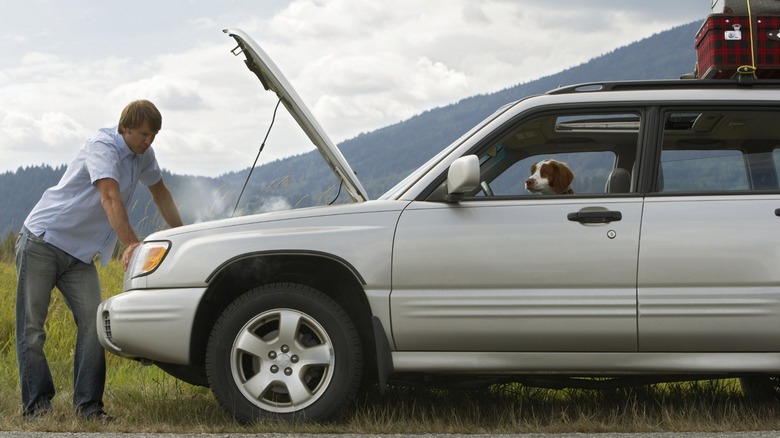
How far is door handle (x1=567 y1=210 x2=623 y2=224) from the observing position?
4852mm

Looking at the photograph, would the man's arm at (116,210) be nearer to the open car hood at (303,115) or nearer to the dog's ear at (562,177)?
Result: the open car hood at (303,115)

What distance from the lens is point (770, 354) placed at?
484 centimetres

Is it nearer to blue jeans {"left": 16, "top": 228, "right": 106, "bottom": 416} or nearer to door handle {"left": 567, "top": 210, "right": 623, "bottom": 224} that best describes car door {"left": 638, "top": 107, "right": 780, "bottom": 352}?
door handle {"left": 567, "top": 210, "right": 623, "bottom": 224}

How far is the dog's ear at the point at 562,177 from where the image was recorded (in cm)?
544

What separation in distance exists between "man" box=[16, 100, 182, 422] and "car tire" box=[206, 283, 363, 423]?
1.03m

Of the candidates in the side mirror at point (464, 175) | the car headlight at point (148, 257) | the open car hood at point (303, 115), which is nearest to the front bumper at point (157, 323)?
the car headlight at point (148, 257)

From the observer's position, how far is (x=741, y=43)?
5242 mm

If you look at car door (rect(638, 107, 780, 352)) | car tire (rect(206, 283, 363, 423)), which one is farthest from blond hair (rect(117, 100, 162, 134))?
car door (rect(638, 107, 780, 352))

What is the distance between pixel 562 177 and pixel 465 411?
55.8 inches

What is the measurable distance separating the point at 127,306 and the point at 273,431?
1.00m

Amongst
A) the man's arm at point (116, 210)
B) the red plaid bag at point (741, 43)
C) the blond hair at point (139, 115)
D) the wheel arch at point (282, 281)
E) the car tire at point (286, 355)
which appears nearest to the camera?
the car tire at point (286, 355)

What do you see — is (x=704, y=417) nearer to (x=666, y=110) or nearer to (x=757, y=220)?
(x=757, y=220)

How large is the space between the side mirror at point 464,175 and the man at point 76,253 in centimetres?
186

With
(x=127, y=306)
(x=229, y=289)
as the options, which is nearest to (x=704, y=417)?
(x=229, y=289)
